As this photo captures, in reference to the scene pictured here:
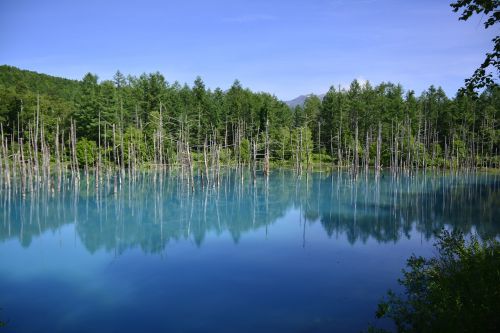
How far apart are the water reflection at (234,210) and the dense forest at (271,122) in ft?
43.0

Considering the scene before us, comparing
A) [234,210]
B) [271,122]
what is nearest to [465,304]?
[234,210]

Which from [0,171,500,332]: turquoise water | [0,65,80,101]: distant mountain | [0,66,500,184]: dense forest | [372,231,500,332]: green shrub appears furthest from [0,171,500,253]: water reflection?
[0,65,80,101]: distant mountain

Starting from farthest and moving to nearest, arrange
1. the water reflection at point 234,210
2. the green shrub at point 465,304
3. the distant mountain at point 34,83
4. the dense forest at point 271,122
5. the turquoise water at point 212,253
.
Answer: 1. the distant mountain at point 34,83
2. the dense forest at point 271,122
3. the water reflection at point 234,210
4. the turquoise water at point 212,253
5. the green shrub at point 465,304

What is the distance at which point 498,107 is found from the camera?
213ft

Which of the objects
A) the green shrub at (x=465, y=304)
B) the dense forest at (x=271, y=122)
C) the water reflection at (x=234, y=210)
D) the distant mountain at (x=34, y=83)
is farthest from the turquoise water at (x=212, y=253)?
the distant mountain at (x=34, y=83)

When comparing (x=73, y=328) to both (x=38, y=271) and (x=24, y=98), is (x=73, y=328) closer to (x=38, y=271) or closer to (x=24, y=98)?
(x=38, y=271)

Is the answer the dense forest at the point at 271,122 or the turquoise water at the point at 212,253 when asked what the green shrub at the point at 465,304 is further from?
the dense forest at the point at 271,122

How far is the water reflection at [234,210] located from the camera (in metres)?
24.1

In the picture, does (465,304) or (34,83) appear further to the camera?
(34,83)

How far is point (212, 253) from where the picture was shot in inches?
790

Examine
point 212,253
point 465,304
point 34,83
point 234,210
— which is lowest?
point 212,253

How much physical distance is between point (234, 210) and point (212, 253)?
1083cm

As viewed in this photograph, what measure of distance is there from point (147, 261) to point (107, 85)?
44.7 metres

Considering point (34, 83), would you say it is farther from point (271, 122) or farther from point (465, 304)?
point (465, 304)
